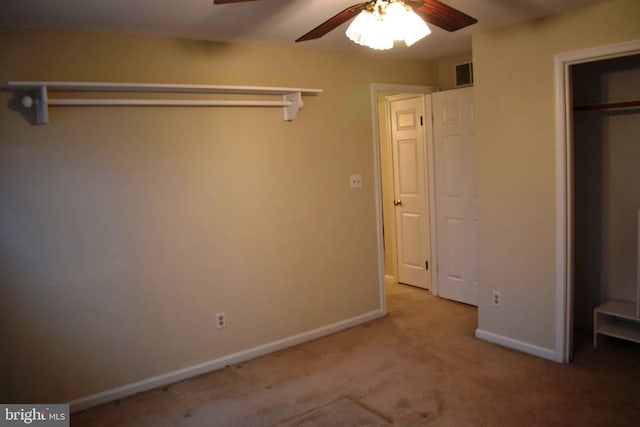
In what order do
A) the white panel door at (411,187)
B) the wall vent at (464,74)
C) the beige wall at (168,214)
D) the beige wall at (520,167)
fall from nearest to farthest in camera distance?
the beige wall at (168,214)
the beige wall at (520,167)
the wall vent at (464,74)
the white panel door at (411,187)

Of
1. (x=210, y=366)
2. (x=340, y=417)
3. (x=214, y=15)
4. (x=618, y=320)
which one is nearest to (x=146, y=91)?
(x=214, y=15)

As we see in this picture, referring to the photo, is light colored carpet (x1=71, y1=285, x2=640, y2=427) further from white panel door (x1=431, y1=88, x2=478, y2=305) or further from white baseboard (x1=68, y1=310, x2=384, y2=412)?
white panel door (x1=431, y1=88, x2=478, y2=305)

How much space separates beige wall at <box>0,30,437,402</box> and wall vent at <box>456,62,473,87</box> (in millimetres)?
823

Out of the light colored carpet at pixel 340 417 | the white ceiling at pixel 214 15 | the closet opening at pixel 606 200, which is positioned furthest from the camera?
the closet opening at pixel 606 200

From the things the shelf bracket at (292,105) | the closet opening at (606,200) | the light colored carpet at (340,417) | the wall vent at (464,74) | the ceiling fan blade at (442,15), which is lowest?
the light colored carpet at (340,417)

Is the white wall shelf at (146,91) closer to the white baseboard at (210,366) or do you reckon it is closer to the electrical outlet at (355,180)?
the electrical outlet at (355,180)

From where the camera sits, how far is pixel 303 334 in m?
3.84

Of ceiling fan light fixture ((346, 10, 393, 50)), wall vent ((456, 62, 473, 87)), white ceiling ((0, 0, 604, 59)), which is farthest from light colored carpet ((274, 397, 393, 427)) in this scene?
wall vent ((456, 62, 473, 87))

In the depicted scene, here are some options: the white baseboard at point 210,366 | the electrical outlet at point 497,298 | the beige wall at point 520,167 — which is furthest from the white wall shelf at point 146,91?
the electrical outlet at point 497,298

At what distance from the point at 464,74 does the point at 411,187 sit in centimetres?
118

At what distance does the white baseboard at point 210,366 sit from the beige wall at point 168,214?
0.05 m

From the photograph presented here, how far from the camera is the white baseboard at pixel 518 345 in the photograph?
10.9 feet

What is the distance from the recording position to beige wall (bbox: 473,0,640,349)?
10.3 feet

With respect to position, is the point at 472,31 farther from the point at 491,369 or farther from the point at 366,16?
the point at 491,369
